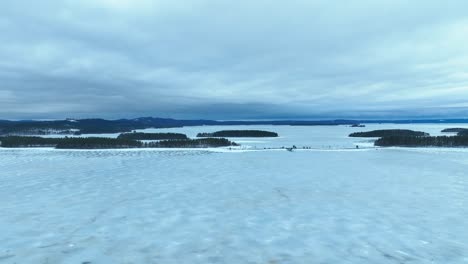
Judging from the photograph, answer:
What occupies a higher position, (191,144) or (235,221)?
(191,144)

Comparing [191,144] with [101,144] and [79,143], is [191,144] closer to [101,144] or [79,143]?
[101,144]

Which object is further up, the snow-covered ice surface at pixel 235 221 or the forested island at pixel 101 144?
the forested island at pixel 101 144

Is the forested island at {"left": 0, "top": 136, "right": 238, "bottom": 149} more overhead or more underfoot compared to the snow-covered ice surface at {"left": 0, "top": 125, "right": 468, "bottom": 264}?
more overhead

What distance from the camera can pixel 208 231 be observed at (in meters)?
10.9

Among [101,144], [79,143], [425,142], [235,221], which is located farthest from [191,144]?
[235,221]

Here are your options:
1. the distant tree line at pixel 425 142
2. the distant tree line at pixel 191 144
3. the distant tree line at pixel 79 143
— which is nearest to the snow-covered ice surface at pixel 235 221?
the distant tree line at pixel 191 144

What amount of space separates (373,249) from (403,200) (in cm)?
765

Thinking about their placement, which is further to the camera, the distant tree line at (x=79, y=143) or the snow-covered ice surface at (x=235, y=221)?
the distant tree line at (x=79, y=143)

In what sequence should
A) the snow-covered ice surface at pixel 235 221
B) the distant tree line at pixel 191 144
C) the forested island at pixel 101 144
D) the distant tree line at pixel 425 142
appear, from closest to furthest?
the snow-covered ice surface at pixel 235 221 < the forested island at pixel 101 144 < the distant tree line at pixel 191 144 < the distant tree line at pixel 425 142

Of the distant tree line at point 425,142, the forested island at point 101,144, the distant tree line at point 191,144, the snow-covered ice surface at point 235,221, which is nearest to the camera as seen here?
the snow-covered ice surface at point 235,221

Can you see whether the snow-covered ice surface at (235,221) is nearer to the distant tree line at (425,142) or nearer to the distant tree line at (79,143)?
the distant tree line at (79,143)

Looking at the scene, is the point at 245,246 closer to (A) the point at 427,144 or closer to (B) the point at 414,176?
(B) the point at 414,176

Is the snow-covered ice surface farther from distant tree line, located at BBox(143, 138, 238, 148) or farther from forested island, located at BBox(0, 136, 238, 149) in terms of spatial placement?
forested island, located at BBox(0, 136, 238, 149)

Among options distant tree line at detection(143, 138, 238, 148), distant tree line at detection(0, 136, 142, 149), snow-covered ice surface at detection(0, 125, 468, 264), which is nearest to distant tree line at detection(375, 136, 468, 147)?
distant tree line at detection(143, 138, 238, 148)
